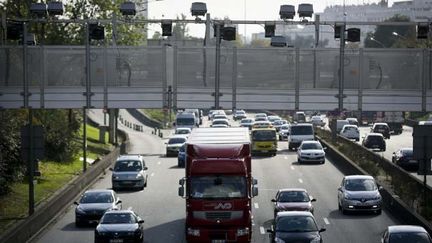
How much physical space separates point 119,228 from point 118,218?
31.5 inches

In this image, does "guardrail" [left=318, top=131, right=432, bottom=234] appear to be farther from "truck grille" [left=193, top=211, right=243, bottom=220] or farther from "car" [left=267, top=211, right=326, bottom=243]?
"truck grille" [left=193, top=211, right=243, bottom=220]

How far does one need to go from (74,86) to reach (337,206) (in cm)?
1382

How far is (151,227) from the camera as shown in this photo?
40219 millimetres

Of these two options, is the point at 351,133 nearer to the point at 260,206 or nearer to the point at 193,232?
the point at 260,206

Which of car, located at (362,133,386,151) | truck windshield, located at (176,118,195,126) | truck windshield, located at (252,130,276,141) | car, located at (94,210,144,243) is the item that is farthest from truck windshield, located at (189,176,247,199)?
truck windshield, located at (176,118,195,126)

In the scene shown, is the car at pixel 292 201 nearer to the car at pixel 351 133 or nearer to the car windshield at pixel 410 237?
the car windshield at pixel 410 237

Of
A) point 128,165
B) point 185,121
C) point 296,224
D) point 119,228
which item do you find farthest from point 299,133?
point 296,224

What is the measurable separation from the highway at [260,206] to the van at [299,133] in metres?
6.32

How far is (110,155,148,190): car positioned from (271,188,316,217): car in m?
13.6

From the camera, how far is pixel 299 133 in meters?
80.8

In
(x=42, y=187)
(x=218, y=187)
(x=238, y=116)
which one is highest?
(x=218, y=187)

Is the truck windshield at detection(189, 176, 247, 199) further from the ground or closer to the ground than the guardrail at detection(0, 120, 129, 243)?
further from the ground

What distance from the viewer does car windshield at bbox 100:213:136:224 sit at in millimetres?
35625

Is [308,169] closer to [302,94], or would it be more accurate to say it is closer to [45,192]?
[45,192]
